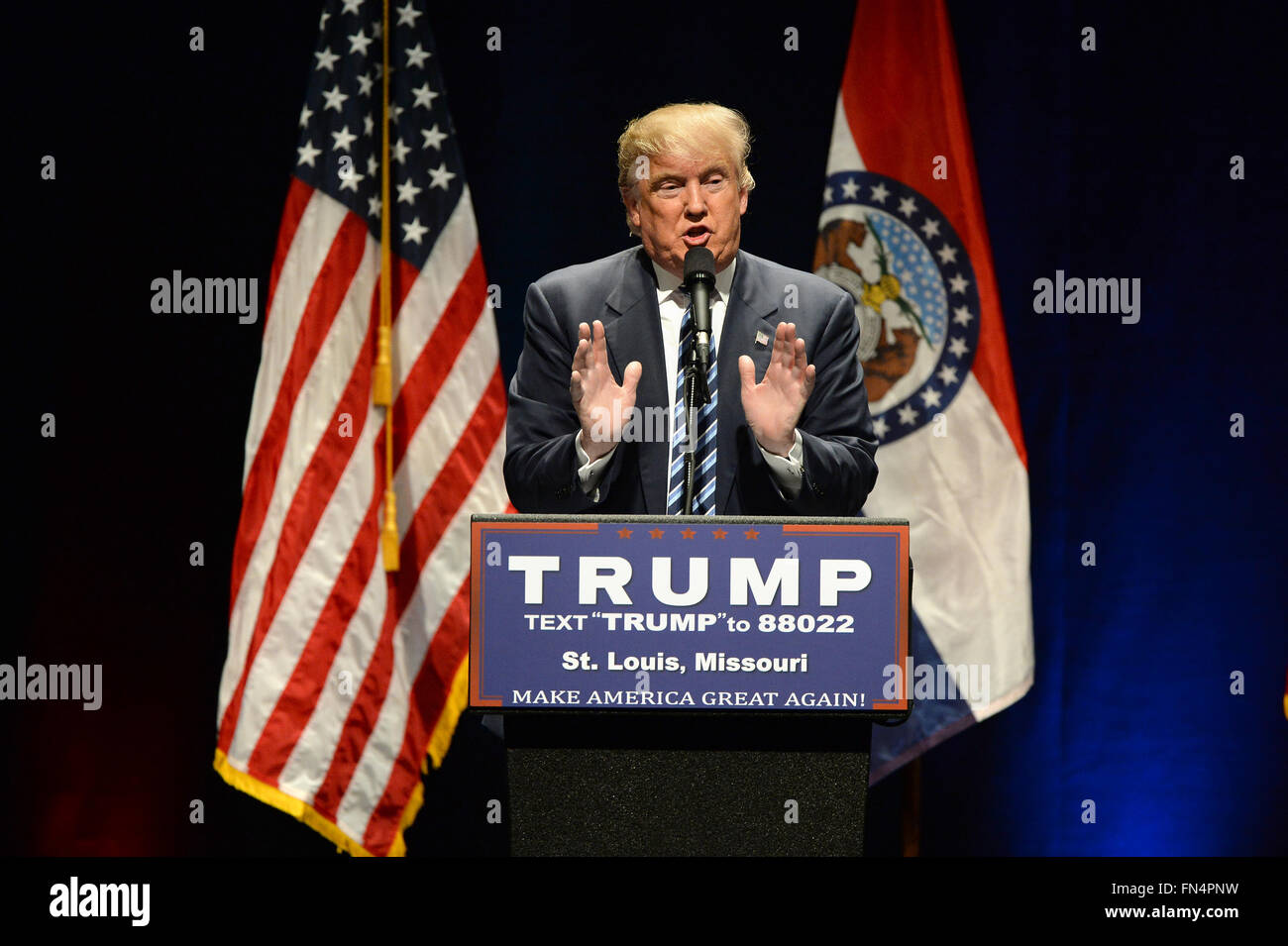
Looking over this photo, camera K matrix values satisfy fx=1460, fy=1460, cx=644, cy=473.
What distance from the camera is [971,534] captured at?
14.6 feet

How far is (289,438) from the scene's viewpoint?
4324mm

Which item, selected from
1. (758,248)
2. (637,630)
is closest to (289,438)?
(758,248)

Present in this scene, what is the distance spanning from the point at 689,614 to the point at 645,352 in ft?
2.24

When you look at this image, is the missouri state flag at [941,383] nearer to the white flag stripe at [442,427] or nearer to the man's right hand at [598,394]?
the white flag stripe at [442,427]

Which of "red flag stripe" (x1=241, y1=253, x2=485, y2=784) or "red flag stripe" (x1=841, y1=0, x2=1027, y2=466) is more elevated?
"red flag stripe" (x1=841, y1=0, x2=1027, y2=466)

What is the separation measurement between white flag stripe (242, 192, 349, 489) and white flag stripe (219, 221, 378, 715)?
9cm

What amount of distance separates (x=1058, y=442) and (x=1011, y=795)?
114cm

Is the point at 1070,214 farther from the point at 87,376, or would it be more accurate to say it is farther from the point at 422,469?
the point at 87,376

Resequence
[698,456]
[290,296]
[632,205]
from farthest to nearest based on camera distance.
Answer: [290,296], [632,205], [698,456]

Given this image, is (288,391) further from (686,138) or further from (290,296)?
(686,138)

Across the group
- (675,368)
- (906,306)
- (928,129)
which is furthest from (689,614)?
(928,129)

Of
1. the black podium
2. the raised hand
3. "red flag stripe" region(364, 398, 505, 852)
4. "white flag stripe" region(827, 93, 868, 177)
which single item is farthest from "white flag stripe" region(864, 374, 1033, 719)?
the black podium

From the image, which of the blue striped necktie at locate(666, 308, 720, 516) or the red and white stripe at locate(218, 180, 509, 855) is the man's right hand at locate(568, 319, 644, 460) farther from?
the red and white stripe at locate(218, 180, 509, 855)

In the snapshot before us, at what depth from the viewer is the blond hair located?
114 inches
